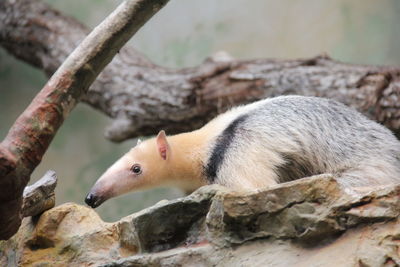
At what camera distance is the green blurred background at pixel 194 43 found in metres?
8.27

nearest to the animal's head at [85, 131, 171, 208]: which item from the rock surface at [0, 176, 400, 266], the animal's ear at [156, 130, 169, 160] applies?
the animal's ear at [156, 130, 169, 160]

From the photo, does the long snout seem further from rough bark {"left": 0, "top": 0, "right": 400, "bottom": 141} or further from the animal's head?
rough bark {"left": 0, "top": 0, "right": 400, "bottom": 141}

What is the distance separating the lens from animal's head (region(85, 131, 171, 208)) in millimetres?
4785

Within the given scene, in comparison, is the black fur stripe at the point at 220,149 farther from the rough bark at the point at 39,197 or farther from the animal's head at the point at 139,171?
the rough bark at the point at 39,197

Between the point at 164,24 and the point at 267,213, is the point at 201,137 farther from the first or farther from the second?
the point at 164,24

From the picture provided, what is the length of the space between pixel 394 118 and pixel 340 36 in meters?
2.13

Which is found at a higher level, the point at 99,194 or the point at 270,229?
the point at 99,194

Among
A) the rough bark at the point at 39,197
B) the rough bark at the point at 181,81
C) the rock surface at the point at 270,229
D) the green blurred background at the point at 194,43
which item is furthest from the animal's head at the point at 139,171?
the green blurred background at the point at 194,43

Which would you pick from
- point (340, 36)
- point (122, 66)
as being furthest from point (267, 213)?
point (340, 36)

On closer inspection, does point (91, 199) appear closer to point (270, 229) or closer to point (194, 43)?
point (270, 229)

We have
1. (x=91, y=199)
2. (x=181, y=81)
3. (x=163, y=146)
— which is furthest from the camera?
(x=181, y=81)

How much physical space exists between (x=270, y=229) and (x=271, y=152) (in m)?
0.90

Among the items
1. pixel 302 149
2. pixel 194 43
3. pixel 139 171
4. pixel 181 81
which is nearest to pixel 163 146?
pixel 139 171

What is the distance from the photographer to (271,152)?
4.42 m
